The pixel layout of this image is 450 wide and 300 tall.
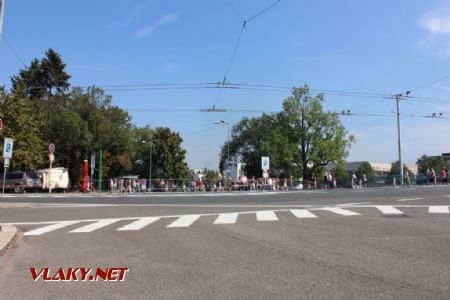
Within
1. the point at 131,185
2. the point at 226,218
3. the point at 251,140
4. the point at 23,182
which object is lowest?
the point at 226,218

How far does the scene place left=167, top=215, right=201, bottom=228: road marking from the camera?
1403 centimetres

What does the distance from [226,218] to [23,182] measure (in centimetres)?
3609

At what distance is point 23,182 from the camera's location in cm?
4594

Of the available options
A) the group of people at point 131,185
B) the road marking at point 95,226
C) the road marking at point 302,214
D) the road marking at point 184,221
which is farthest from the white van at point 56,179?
the road marking at point 302,214

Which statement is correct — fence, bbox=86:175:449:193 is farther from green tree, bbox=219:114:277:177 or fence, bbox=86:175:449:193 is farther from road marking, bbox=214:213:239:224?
green tree, bbox=219:114:277:177

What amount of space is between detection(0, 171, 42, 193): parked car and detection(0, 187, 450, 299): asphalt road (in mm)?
32608

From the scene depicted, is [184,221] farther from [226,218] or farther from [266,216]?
[266,216]

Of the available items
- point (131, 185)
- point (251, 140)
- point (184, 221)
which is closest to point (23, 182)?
point (131, 185)

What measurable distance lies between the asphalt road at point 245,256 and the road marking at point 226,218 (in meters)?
0.03

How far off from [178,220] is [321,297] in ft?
32.8

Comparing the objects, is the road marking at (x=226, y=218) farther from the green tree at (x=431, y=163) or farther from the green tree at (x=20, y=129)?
the green tree at (x=431, y=163)

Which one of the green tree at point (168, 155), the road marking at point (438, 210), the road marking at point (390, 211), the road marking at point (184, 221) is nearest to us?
the road marking at point (184, 221)

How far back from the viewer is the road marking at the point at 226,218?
1461 cm

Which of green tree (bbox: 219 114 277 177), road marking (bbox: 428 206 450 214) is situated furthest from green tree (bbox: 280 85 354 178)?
road marking (bbox: 428 206 450 214)
